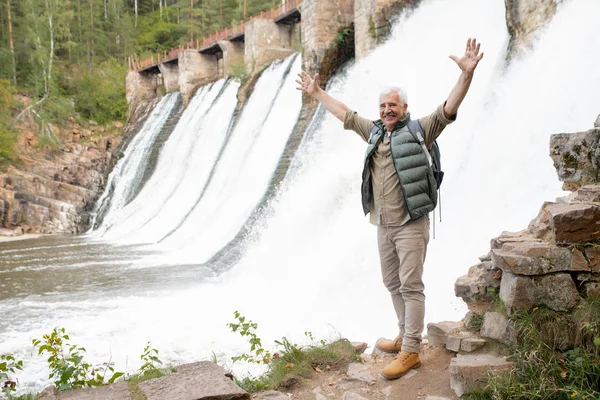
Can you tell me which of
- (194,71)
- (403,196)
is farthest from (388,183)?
(194,71)

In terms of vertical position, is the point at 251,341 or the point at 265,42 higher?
the point at 265,42

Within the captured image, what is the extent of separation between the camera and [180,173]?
1814cm

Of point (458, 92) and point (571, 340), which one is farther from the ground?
point (458, 92)

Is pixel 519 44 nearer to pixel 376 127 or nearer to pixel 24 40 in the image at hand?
pixel 376 127

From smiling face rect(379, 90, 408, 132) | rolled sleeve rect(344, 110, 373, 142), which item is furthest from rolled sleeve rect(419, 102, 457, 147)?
rolled sleeve rect(344, 110, 373, 142)

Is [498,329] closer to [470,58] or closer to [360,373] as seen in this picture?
[360,373]

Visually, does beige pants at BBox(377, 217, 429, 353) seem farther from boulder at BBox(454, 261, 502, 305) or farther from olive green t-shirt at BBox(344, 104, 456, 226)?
boulder at BBox(454, 261, 502, 305)

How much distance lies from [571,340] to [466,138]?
15.5 ft

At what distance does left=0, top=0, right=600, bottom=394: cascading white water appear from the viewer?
5.39m

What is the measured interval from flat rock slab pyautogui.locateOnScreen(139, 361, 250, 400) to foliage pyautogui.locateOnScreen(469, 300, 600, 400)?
139 cm

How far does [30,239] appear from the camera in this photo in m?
16.3

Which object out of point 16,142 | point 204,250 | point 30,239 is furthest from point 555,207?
point 16,142

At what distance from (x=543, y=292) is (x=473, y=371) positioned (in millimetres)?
597

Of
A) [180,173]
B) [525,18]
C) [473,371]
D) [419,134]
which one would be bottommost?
[473,371]
